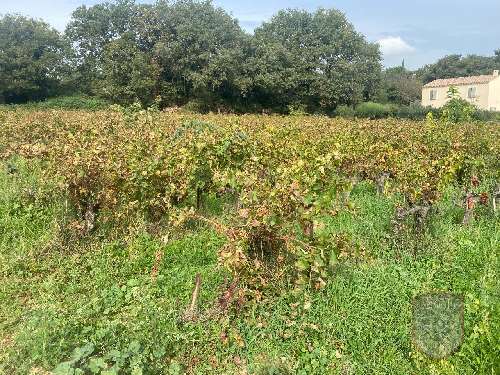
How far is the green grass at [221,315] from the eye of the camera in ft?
9.17

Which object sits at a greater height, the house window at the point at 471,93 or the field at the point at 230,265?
the house window at the point at 471,93

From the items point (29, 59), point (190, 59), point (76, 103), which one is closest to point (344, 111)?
point (190, 59)

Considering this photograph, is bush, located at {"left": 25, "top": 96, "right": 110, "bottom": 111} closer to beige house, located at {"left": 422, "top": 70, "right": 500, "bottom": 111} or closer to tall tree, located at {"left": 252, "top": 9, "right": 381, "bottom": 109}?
tall tree, located at {"left": 252, "top": 9, "right": 381, "bottom": 109}

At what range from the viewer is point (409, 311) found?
125 inches

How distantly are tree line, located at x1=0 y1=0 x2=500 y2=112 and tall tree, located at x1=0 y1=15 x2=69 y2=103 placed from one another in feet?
0.25

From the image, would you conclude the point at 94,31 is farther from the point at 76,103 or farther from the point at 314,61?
the point at 314,61

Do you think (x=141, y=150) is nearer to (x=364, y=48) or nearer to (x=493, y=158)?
(x=493, y=158)

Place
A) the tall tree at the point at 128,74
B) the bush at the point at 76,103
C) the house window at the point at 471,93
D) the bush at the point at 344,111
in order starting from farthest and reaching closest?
the house window at the point at 471,93, the bush at the point at 344,111, the tall tree at the point at 128,74, the bush at the point at 76,103

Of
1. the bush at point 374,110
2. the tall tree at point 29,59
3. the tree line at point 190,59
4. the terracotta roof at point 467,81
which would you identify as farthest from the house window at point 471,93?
the tall tree at point 29,59

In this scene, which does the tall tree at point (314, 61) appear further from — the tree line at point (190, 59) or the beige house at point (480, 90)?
the beige house at point (480, 90)

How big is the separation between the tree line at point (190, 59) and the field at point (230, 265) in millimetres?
27071

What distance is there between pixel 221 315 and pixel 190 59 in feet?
100

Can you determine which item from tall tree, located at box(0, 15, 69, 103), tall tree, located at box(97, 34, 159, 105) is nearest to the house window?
tall tree, located at box(97, 34, 159, 105)

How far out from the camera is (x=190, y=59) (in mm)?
31766
